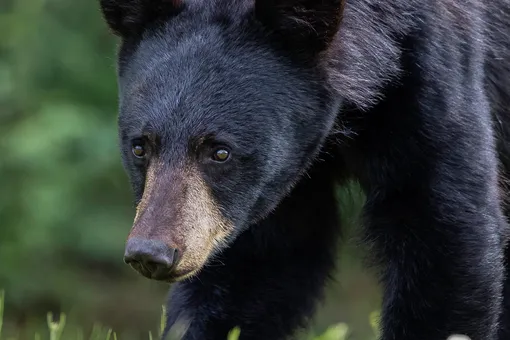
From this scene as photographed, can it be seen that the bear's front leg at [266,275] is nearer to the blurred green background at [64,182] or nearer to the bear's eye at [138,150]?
the bear's eye at [138,150]

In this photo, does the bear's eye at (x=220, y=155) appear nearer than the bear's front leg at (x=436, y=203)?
Yes

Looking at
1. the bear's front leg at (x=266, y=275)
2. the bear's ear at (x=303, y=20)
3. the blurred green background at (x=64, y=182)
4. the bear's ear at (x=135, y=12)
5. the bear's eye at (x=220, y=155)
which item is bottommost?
the blurred green background at (x=64, y=182)

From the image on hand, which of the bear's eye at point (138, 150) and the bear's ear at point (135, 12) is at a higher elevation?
the bear's ear at point (135, 12)

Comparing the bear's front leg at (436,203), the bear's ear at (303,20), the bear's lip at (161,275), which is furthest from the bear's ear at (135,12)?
the bear's lip at (161,275)

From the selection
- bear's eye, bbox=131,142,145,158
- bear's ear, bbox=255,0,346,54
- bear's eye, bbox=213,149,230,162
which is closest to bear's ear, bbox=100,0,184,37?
bear's ear, bbox=255,0,346,54

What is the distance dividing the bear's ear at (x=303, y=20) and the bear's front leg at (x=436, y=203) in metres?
0.42

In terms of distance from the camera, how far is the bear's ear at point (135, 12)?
180 inches

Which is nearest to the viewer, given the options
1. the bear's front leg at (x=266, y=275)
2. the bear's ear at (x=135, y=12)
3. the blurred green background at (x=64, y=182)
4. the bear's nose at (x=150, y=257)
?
the bear's nose at (x=150, y=257)

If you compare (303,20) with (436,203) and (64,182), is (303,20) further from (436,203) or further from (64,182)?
(64,182)

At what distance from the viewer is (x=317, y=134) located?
4.61m

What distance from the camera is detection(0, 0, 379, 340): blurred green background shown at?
9500 millimetres

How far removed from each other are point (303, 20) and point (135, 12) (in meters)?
0.68

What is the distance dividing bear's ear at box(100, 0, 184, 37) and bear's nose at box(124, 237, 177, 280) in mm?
999

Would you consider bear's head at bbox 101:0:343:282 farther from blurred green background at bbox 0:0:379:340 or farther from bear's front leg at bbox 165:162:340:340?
blurred green background at bbox 0:0:379:340
